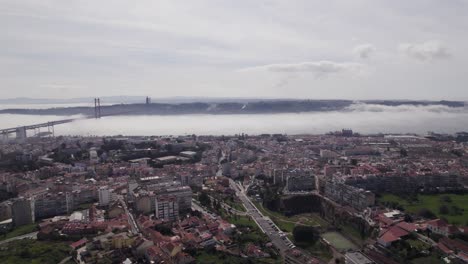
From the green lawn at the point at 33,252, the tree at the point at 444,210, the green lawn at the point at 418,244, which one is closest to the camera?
the green lawn at the point at 33,252

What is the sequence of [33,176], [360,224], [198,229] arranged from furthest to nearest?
[33,176]
[360,224]
[198,229]

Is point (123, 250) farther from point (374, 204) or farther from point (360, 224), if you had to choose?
point (374, 204)

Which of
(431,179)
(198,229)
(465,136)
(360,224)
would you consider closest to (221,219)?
(198,229)

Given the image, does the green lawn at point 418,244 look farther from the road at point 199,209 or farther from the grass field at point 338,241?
the road at point 199,209

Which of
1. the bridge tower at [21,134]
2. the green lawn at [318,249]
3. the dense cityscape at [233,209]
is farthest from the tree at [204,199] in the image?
the bridge tower at [21,134]

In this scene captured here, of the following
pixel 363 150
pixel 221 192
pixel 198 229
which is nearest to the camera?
pixel 198 229

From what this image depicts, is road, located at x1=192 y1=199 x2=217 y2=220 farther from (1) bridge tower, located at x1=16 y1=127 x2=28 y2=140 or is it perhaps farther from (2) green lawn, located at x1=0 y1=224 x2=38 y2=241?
(1) bridge tower, located at x1=16 y1=127 x2=28 y2=140

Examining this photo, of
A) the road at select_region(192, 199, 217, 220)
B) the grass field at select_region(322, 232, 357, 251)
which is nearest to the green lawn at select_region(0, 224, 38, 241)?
the road at select_region(192, 199, 217, 220)
